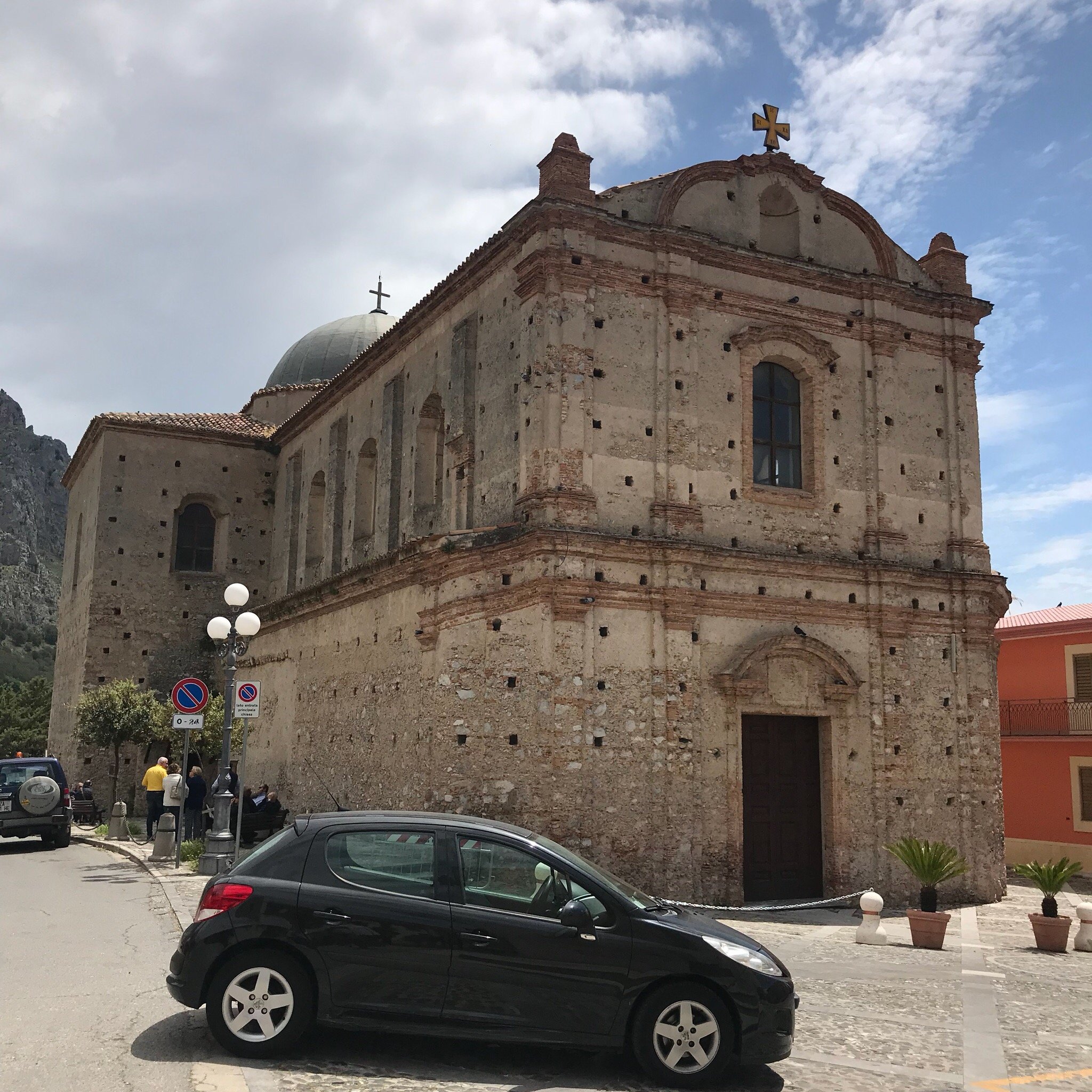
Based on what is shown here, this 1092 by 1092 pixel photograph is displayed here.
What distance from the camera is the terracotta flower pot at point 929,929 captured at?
→ 512 inches

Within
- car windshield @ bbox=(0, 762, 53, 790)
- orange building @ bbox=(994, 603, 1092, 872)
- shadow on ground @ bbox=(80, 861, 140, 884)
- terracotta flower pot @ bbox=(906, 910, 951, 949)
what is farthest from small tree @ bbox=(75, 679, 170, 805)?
orange building @ bbox=(994, 603, 1092, 872)

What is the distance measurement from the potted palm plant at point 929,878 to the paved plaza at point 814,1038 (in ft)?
0.72

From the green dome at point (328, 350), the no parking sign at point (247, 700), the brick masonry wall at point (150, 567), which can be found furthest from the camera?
the green dome at point (328, 350)

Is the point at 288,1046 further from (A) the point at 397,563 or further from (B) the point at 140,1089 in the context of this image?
(A) the point at 397,563

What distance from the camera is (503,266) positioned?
17.9 metres

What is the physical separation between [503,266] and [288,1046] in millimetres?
13616

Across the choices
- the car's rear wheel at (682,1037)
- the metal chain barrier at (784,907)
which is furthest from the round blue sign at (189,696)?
the car's rear wheel at (682,1037)

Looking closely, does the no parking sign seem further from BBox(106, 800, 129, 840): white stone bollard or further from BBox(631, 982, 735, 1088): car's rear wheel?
BBox(631, 982, 735, 1088): car's rear wheel

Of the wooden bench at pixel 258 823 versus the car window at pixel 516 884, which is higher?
the car window at pixel 516 884

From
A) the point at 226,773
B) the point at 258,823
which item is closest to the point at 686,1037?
the point at 226,773

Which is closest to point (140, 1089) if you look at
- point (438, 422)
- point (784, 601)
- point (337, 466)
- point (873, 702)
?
point (784, 601)

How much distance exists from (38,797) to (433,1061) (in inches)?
639

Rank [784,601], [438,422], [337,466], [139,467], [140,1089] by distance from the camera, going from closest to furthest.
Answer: [140,1089]
[784,601]
[438,422]
[337,466]
[139,467]

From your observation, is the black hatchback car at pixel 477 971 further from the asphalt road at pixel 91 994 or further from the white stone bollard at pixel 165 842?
the white stone bollard at pixel 165 842
